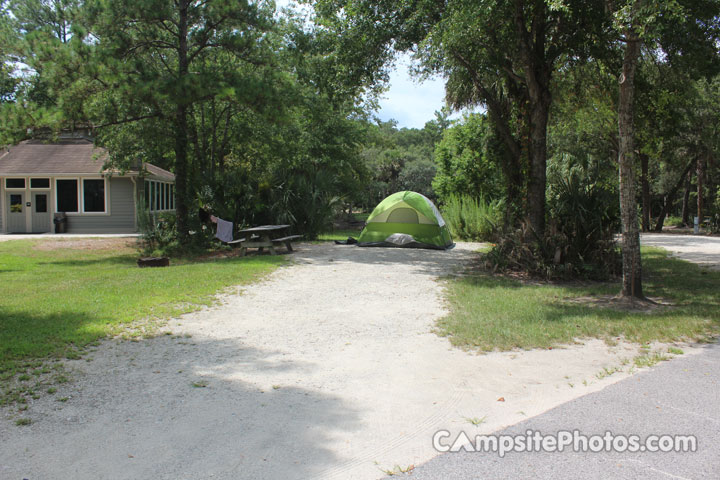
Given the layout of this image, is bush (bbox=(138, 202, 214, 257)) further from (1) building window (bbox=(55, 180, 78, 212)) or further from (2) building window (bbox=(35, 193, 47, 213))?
(2) building window (bbox=(35, 193, 47, 213))

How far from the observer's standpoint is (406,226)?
16547 mm

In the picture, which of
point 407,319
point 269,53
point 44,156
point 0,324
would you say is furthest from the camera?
point 44,156

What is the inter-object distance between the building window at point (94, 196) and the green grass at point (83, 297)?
10.8 metres

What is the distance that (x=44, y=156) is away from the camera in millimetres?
25781

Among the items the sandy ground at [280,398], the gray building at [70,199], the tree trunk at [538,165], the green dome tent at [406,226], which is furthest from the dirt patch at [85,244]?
the tree trunk at [538,165]

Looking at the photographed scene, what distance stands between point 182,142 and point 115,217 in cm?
1060

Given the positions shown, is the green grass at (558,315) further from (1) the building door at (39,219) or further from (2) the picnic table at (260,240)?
(1) the building door at (39,219)

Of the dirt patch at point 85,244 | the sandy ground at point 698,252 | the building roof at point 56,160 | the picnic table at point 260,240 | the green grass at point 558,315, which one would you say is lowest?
the green grass at point 558,315

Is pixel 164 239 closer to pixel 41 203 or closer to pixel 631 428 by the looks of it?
pixel 41 203

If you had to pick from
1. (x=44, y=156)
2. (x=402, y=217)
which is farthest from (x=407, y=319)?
(x=44, y=156)

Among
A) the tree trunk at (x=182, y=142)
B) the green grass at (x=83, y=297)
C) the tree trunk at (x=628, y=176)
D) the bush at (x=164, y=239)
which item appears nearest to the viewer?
the green grass at (x=83, y=297)

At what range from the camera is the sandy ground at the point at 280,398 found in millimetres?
3328

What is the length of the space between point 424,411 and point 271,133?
683 inches

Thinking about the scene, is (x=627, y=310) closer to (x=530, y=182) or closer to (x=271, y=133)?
(x=530, y=182)
